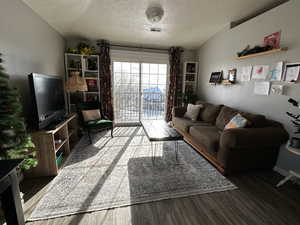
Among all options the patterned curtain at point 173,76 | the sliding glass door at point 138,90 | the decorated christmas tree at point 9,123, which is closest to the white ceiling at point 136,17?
the patterned curtain at point 173,76

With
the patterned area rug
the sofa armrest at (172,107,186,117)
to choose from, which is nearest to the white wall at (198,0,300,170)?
the sofa armrest at (172,107,186,117)

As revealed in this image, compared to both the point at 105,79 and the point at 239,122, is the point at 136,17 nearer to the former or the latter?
the point at 105,79

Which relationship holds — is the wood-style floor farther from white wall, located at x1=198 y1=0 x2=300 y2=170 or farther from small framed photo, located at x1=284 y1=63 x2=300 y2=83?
small framed photo, located at x1=284 y1=63 x2=300 y2=83

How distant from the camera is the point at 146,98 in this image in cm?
464

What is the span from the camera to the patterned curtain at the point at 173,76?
439cm

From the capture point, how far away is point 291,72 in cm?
210

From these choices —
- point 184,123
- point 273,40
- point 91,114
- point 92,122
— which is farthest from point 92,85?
point 273,40

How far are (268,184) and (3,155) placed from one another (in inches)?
121

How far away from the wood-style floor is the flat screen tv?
843 millimetres

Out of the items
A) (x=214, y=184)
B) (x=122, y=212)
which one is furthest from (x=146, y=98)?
(x=122, y=212)

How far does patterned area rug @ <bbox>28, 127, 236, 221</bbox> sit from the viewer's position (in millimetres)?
1645

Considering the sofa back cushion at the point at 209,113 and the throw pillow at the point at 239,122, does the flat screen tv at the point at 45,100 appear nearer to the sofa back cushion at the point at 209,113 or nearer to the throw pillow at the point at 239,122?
the throw pillow at the point at 239,122

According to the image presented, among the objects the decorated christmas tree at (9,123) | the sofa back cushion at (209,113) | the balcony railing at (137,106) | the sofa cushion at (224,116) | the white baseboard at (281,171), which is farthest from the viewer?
the balcony railing at (137,106)

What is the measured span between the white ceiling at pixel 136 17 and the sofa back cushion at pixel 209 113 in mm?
1795
